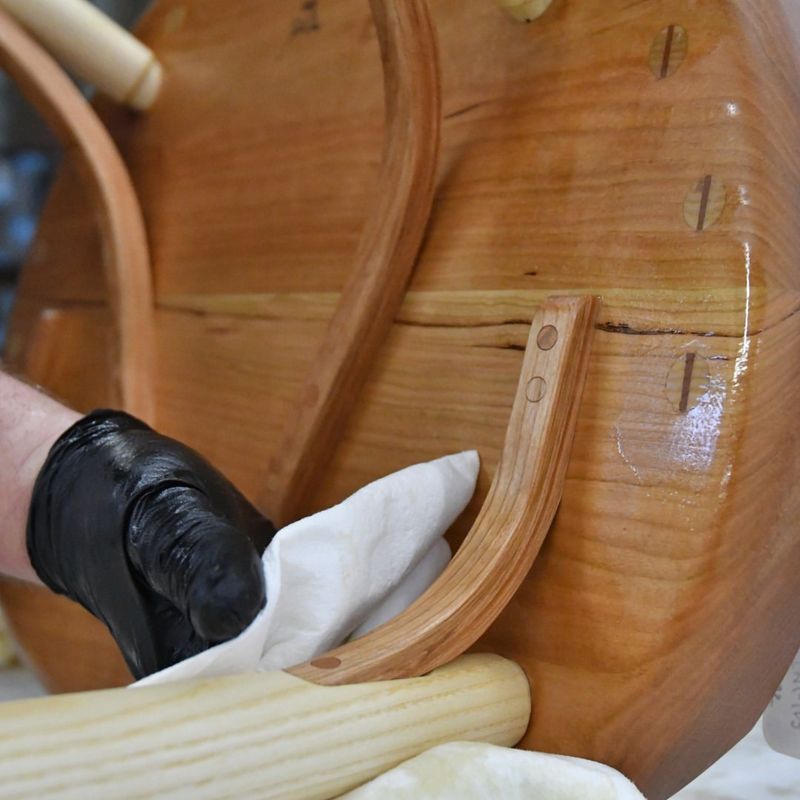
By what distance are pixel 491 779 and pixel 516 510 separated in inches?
4.6

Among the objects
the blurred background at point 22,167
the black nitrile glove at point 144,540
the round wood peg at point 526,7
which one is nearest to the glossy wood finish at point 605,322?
the round wood peg at point 526,7

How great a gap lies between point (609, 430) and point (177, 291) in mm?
401

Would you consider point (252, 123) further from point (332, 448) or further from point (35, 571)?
point (35, 571)

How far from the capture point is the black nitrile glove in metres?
0.34

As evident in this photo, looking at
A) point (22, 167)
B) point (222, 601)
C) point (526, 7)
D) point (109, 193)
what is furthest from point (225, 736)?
point (22, 167)

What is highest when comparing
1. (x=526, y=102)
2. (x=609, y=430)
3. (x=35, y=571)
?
(x=526, y=102)

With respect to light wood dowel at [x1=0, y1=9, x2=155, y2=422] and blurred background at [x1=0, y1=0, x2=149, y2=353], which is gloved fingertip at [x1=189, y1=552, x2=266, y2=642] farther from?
blurred background at [x1=0, y1=0, x2=149, y2=353]

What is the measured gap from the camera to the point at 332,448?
23.1 inches

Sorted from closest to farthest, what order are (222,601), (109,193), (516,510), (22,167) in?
(222,601), (516,510), (109,193), (22,167)

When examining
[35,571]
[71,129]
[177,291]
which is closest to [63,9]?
[71,129]

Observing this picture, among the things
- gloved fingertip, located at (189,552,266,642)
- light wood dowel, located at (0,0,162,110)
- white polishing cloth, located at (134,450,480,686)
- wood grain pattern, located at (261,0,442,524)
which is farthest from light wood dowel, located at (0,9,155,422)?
gloved fingertip, located at (189,552,266,642)

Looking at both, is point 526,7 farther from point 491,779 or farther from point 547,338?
point 491,779

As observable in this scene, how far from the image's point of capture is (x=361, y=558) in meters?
0.46

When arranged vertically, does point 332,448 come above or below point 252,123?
below
